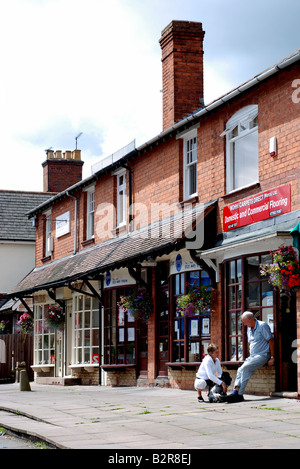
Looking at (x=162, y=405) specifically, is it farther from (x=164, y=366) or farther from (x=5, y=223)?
(x=5, y=223)

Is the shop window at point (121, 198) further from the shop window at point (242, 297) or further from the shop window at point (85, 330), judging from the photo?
the shop window at point (242, 297)

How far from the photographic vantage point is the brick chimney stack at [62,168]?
1385 inches

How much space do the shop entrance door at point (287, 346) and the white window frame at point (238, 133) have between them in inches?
103

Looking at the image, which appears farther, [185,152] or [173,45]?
[173,45]

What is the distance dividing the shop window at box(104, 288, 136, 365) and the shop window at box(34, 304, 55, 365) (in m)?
5.29

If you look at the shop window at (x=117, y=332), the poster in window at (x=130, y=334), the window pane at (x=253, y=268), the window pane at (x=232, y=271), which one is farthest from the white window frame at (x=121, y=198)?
the window pane at (x=253, y=268)

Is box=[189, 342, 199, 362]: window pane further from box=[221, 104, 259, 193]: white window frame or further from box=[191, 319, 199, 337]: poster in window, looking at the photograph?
box=[221, 104, 259, 193]: white window frame

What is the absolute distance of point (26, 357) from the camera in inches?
1164

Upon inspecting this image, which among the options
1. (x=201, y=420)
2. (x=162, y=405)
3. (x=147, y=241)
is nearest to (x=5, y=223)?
(x=147, y=241)

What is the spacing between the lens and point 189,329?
17297 mm

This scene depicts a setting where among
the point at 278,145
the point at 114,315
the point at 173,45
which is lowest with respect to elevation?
the point at 114,315

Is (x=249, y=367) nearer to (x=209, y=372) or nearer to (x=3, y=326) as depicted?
(x=209, y=372)

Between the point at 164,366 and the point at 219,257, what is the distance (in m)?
3.74

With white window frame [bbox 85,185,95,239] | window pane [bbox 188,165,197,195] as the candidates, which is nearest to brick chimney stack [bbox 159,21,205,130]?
window pane [bbox 188,165,197,195]
